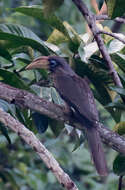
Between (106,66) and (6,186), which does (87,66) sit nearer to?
(106,66)

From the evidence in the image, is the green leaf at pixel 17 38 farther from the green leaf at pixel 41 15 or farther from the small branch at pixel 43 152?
the small branch at pixel 43 152

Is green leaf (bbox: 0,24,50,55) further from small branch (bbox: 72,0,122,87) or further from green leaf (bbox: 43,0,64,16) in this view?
green leaf (bbox: 43,0,64,16)

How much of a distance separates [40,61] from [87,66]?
0.35 m

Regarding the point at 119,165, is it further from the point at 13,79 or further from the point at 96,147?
the point at 13,79

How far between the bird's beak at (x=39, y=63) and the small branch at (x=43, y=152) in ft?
2.47

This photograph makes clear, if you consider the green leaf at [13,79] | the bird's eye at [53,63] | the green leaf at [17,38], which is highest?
the green leaf at [17,38]

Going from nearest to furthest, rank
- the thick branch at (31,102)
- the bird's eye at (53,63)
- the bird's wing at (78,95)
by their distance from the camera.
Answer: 1. the thick branch at (31,102)
2. the bird's wing at (78,95)
3. the bird's eye at (53,63)

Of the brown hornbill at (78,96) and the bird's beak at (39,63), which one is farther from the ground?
the bird's beak at (39,63)

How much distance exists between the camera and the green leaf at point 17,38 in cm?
300

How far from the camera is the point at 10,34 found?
2.96m

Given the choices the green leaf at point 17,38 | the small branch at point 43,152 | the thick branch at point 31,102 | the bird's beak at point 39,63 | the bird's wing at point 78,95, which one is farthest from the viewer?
the bird's wing at point 78,95

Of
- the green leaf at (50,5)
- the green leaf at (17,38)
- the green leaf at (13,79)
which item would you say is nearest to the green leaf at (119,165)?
the green leaf at (13,79)

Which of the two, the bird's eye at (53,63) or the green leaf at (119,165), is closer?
the green leaf at (119,165)

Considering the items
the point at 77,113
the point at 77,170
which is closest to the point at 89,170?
the point at 77,170
